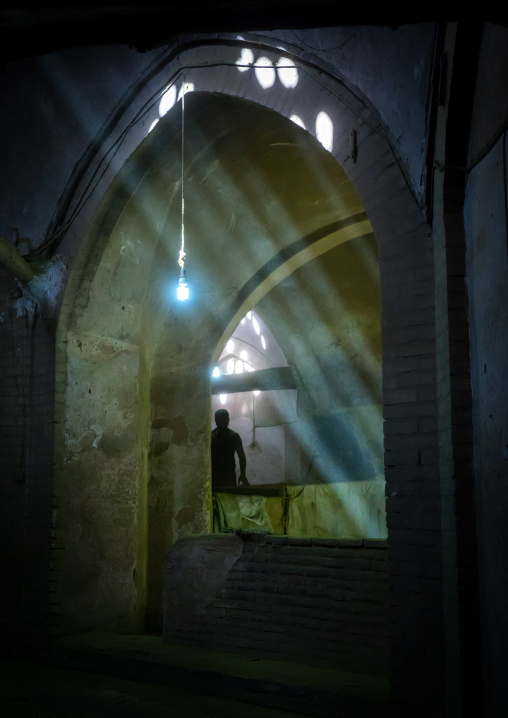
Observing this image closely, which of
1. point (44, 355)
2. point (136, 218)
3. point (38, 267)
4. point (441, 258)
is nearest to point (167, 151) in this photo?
point (136, 218)

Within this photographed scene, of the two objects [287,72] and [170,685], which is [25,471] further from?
[287,72]

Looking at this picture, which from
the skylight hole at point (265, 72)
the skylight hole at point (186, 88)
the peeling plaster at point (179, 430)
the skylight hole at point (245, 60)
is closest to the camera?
the skylight hole at point (265, 72)

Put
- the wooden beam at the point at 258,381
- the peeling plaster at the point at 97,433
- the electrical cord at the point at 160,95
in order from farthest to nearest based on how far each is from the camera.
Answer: the wooden beam at the point at 258,381 < the peeling plaster at the point at 97,433 < the electrical cord at the point at 160,95

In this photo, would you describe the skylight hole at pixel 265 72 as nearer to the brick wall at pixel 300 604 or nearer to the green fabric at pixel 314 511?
the brick wall at pixel 300 604

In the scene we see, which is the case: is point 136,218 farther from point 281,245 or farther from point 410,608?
point 410,608

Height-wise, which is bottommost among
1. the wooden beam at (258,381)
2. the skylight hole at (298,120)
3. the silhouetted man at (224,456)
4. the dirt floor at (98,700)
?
the dirt floor at (98,700)

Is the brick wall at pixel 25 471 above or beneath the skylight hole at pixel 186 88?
beneath

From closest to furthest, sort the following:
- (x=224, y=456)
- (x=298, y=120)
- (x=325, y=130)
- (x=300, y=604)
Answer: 1. (x=325, y=130)
2. (x=298, y=120)
3. (x=300, y=604)
4. (x=224, y=456)

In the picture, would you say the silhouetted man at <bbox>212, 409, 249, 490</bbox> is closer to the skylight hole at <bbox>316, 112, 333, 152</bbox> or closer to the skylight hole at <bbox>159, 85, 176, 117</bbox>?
the skylight hole at <bbox>159, 85, 176, 117</bbox>

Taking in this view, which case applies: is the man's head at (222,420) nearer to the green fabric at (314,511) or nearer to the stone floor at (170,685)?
the green fabric at (314,511)

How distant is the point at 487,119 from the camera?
4.07 meters

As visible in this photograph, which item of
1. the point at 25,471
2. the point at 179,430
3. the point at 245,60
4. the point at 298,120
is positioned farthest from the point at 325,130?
the point at 25,471

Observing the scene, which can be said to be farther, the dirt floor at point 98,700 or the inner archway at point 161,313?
the inner archway at point 161,313

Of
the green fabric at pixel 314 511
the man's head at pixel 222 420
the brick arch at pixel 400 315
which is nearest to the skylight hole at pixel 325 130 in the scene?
the brick arch at pixel 400 315
